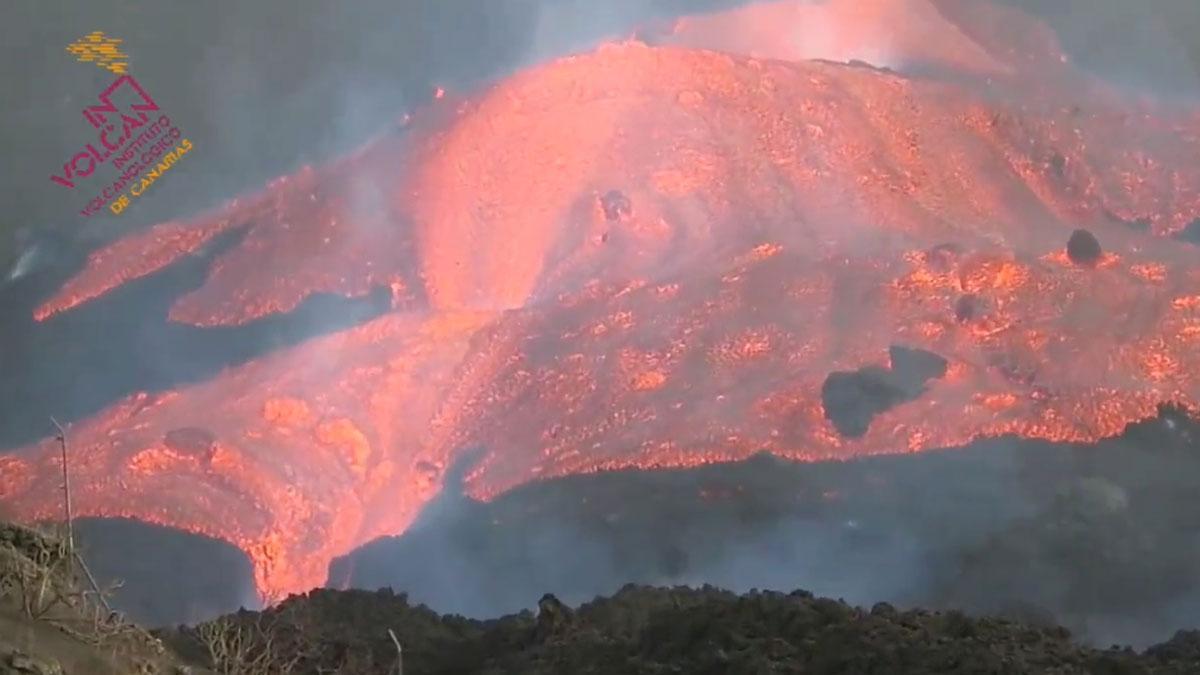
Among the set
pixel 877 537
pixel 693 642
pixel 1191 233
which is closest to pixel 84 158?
pixel 877 537

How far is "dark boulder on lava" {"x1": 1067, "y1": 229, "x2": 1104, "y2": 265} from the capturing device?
16.4 m

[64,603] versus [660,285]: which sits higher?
[660,285]

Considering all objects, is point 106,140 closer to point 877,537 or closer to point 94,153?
point 94,153

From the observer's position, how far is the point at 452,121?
20531 millimetres

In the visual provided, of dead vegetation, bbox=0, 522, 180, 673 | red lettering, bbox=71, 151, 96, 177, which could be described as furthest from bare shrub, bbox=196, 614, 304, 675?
red lettering, bbox=71, 151, 96, 177

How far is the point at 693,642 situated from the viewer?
7.93 metres

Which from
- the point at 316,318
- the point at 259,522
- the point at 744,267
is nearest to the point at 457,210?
the point at 316,318

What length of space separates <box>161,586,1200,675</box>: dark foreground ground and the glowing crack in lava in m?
5.52

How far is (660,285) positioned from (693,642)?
32.1 feet

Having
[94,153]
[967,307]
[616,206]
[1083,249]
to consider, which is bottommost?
[967,307]

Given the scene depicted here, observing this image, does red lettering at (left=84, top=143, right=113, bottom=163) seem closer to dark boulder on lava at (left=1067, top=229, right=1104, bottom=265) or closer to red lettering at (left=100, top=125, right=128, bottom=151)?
red lettering at (left=100, top=125, right=128, bottom=151)

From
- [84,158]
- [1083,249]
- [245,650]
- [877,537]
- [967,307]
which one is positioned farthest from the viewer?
[84,158]

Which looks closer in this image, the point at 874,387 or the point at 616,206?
the point at 874,387

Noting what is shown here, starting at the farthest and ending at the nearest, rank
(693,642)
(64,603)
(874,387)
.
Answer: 1. (874,387)
2. (693,642)
3. (64,603)
